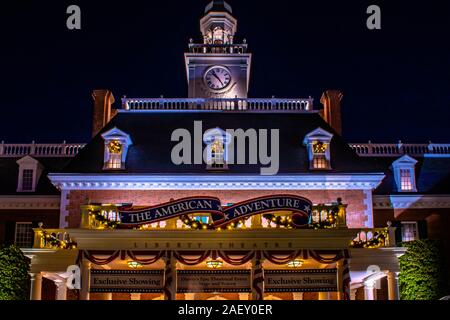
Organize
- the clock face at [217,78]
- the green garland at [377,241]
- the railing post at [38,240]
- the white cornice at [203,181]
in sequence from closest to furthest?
the green garland at [377,241]
the railing post at [38,240]
the white cornice at [203,181]
the clock face at [217,78]

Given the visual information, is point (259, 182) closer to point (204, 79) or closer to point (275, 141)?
point (275, 141)

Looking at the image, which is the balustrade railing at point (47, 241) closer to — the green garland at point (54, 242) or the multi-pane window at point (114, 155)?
the green garland at point (54, 242)

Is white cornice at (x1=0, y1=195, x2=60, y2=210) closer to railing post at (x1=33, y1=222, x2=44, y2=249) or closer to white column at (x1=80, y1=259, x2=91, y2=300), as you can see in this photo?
railing post at (x1=33, y1=222, x2=44, y2=249)

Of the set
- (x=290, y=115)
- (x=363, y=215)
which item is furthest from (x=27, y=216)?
(x=363, y=215)

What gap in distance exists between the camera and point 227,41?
173 ft

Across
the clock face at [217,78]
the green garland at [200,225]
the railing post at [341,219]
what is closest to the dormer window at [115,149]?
the green garland at [200,225]

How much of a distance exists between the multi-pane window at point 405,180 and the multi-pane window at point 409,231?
2.32 meters

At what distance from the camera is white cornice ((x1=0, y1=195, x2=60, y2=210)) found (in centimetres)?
4188

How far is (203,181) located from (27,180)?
12394 mm

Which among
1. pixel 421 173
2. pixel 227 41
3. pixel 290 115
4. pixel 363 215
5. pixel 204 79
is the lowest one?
pixel 363 215

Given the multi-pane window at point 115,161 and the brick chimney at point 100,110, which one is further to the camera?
the brick chimney at point 100,110

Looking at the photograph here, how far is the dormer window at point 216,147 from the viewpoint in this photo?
3903 centimetres

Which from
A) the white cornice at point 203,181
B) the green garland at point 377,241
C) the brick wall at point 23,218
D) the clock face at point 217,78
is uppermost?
the clock face at point 217,78
